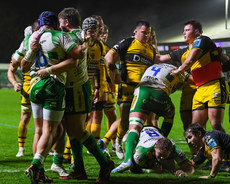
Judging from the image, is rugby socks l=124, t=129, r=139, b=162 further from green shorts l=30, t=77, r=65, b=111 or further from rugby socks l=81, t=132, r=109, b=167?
green shorts l=30, t=77, r=65, b=111

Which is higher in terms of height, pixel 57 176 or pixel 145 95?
pixel 145 95

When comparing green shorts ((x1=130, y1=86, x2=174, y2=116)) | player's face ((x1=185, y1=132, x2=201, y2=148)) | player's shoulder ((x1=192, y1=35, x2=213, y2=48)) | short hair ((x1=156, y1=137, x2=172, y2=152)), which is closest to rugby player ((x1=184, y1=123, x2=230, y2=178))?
player's face ((x1=185, y1=132, x2=201, y2=148))

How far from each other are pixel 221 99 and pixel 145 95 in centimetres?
118

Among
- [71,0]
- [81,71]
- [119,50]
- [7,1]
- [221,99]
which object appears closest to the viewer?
[81,71]

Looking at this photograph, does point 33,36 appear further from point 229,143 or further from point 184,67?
point 229,143

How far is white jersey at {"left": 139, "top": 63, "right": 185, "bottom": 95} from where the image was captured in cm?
494

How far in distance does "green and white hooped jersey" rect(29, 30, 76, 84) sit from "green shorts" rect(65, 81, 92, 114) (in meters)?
0.26

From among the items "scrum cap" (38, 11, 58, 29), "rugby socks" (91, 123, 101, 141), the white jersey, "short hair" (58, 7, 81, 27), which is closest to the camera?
"scrum cap" (38, 11, 58, 29)

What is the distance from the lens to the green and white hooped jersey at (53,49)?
3.72 m

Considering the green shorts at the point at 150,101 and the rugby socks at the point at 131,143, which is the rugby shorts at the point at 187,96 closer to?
the green shorts at the point at 150,101

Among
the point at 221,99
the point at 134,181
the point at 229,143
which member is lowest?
the point at 134,181

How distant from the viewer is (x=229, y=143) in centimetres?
435

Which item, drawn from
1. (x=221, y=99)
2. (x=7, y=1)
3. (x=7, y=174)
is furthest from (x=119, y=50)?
(x=7, y=1)

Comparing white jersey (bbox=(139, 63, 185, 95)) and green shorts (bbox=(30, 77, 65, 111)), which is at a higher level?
white jersey (bbox=(139, 63, 185, 95))
